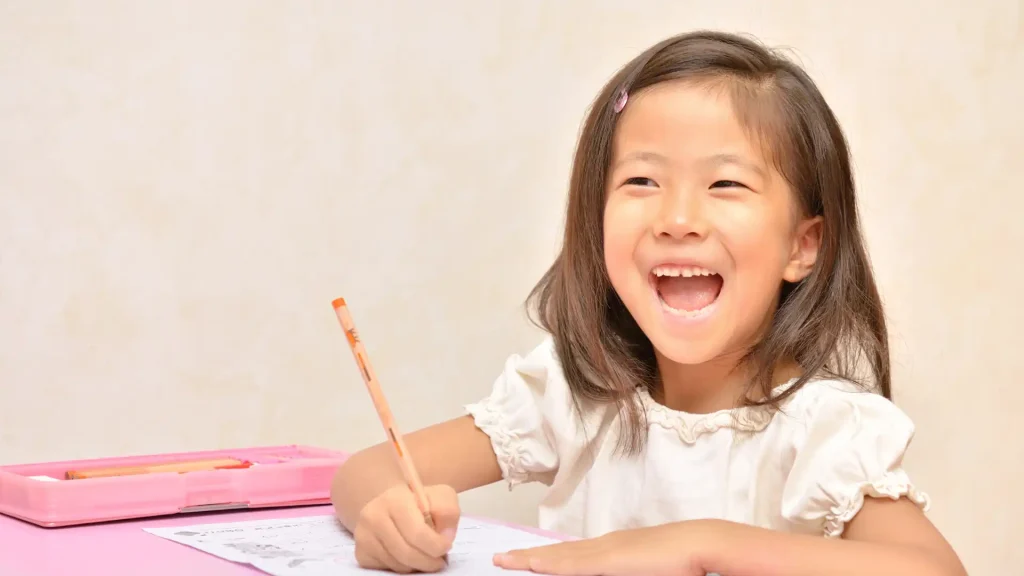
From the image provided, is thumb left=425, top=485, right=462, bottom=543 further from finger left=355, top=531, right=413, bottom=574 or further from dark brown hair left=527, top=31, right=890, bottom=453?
dark brown hair left=527, top=31, right=890, bottom=453

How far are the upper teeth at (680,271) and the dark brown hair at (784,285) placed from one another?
97mm

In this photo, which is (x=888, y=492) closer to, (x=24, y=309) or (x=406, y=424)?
(x=406, y=424)

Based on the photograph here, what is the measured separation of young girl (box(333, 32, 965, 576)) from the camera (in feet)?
2.82


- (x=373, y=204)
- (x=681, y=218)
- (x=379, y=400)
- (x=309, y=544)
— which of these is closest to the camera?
(x=379, y=400)

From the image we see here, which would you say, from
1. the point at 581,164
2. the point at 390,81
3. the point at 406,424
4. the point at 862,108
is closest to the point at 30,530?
the point at 581,164

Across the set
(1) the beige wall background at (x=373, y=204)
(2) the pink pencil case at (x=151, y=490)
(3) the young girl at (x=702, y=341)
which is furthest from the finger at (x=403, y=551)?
(1) the beige wall background at (x=373, y=204)

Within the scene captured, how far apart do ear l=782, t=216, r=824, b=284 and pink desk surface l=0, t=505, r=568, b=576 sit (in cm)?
32

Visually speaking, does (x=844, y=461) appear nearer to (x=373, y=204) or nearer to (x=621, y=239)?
(x=621, y=239)

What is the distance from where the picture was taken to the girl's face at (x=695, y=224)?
2.95ft

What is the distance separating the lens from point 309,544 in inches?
30.0

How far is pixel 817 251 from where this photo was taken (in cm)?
97

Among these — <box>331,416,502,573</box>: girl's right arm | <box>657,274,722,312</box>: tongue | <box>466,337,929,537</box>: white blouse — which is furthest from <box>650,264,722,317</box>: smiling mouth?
<box>331,416,502,573</box>: girl's right arm

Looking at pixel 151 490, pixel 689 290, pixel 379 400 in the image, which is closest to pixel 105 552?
pixel 151 490

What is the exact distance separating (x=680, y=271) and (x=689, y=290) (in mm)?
37
